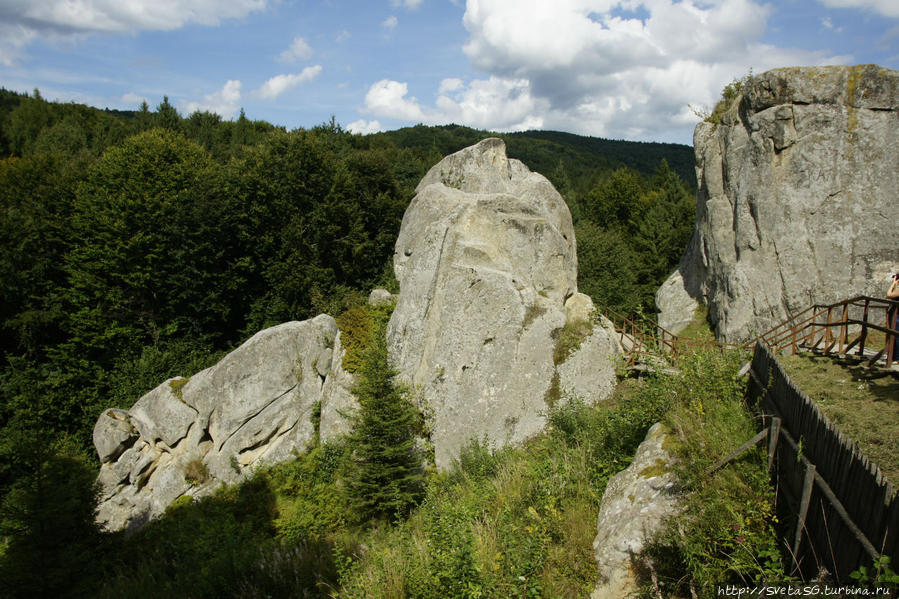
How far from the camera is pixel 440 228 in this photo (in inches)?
670

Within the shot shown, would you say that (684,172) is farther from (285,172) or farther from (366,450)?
(366,450)

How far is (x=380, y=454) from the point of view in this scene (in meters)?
11.5

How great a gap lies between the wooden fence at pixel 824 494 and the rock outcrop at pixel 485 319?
862 centimetres

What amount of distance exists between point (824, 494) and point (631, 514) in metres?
2.13

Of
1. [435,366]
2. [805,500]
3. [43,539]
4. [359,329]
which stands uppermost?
[805,500]

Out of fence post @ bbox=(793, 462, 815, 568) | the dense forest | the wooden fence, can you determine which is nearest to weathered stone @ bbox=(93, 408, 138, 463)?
the dense forest

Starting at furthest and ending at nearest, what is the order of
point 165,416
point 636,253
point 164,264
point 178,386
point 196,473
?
point 636,253 → point 164,264 → point 178,386 → point 165,416 → point 196,473

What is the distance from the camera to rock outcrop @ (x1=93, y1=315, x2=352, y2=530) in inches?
704

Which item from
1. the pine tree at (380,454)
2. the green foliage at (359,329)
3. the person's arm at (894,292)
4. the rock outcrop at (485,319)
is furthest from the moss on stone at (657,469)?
the green foliage at (359,329)

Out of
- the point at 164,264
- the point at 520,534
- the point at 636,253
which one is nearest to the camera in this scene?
the point at 520,534

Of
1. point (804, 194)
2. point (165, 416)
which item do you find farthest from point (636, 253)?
point (165, 416)

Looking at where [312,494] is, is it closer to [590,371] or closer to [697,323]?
[590,371]

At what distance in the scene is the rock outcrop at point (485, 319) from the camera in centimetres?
1452

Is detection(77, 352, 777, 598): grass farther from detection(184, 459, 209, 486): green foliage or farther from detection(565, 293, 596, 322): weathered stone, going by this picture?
detection(184, 459, 209, 486): green foliage
